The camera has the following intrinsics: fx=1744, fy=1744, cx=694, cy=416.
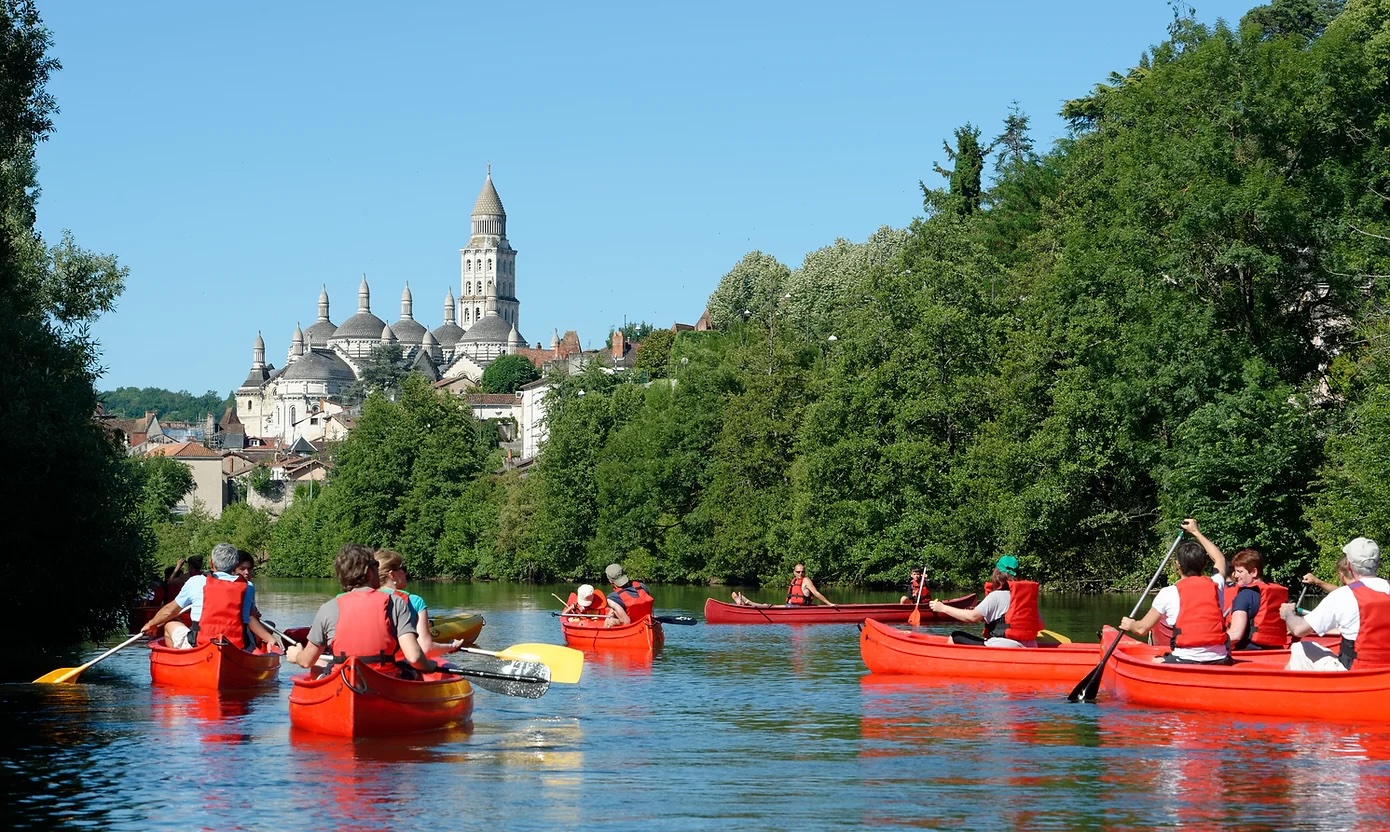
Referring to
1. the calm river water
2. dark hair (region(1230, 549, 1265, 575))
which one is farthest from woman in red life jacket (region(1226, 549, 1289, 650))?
the calm river water

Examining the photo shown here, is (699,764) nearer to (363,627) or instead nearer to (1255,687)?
(363,627)

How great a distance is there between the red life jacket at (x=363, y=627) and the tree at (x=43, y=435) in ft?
42.6

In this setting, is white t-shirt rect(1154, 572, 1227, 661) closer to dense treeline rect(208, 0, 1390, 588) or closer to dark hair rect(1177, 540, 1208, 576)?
dark hair rect(1177, 540, 1208, 576)

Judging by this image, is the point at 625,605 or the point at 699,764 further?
the point at 625,605

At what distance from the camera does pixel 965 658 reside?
23.1 m

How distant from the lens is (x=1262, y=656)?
62.5 ft

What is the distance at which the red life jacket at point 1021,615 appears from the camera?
2297 cm

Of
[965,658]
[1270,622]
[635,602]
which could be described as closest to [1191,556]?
[1270,622]

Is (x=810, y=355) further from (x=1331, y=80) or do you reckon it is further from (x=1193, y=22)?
(x=1331, y=80)

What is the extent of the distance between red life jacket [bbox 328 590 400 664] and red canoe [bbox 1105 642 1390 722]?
831cm

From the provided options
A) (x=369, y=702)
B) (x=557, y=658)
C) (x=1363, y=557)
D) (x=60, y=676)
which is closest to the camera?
(x=369, y=702)

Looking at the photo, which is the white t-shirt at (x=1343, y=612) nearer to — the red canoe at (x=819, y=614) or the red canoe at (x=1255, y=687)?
the red canoe at (x=1255, y=687)

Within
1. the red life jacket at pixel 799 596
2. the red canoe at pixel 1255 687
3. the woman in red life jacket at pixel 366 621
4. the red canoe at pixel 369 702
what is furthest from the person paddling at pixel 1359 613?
the red life jacket at pixel 799 596

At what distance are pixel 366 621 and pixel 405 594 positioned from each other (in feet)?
2.40
